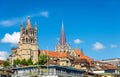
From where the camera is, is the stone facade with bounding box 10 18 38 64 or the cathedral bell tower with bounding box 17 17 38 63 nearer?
the cathedral bell tower with bounding box 17 17 38 63

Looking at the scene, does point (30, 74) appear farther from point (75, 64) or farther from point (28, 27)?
point (28, 27)

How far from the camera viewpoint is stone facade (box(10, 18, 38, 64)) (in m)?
178

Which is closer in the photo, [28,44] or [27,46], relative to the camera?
[27,46]

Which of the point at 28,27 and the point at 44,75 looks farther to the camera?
the point at 28,27

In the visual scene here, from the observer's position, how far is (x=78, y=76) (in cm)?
12194

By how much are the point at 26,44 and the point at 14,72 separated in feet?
205

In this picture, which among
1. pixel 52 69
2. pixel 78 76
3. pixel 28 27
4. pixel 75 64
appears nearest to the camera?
pixel 52 69

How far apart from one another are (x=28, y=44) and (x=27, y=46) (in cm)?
117

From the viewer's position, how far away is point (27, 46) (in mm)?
179750

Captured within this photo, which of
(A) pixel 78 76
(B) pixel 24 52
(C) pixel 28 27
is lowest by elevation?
(A) pixel 78 76

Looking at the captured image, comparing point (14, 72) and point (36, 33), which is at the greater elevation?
point (36, 33)

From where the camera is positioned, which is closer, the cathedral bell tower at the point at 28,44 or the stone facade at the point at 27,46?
the cathedral bell tower at the point at 28,44

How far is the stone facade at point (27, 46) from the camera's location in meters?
178

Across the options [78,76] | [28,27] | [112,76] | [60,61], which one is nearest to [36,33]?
[28,27]
